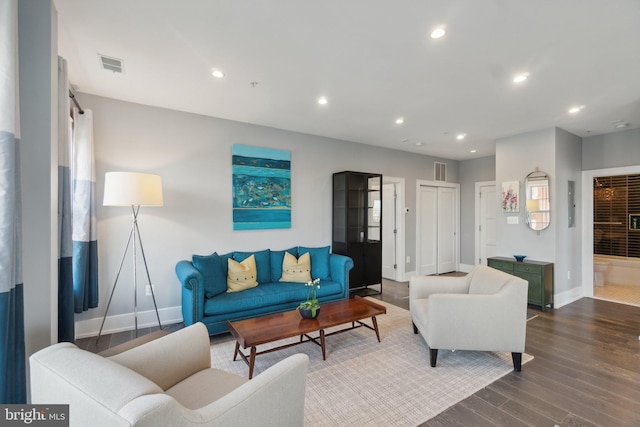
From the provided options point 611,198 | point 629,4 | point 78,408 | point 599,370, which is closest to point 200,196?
point 78,408

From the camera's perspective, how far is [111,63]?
2545 millimetres

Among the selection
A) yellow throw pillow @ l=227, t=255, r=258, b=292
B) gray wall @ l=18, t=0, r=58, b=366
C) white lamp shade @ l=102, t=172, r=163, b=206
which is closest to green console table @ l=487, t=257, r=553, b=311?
yellow throw pillow @ l=227, t=255, r=258, b=292

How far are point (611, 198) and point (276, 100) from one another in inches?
314

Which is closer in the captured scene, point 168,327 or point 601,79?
point 601,79

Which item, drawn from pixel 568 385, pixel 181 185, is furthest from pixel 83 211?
pixel 568 385

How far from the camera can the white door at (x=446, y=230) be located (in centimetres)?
657

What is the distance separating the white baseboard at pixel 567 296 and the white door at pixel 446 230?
2334mm

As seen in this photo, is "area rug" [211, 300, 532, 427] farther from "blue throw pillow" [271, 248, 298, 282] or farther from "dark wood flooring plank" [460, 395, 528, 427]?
"blue throw pillow" [271, 248, 298, 282]

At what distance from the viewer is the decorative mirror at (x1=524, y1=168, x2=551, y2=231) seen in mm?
4305

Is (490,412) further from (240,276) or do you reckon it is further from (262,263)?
(262,263)

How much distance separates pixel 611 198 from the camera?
6527mm

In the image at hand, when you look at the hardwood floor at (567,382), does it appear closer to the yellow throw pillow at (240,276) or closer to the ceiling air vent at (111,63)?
the yellow throw pillow at (240,276)

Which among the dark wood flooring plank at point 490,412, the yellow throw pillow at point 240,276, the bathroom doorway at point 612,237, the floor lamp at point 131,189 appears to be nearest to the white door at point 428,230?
the bathroom doorway at point 612,237

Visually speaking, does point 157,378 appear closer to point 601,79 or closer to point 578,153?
point 601,79
